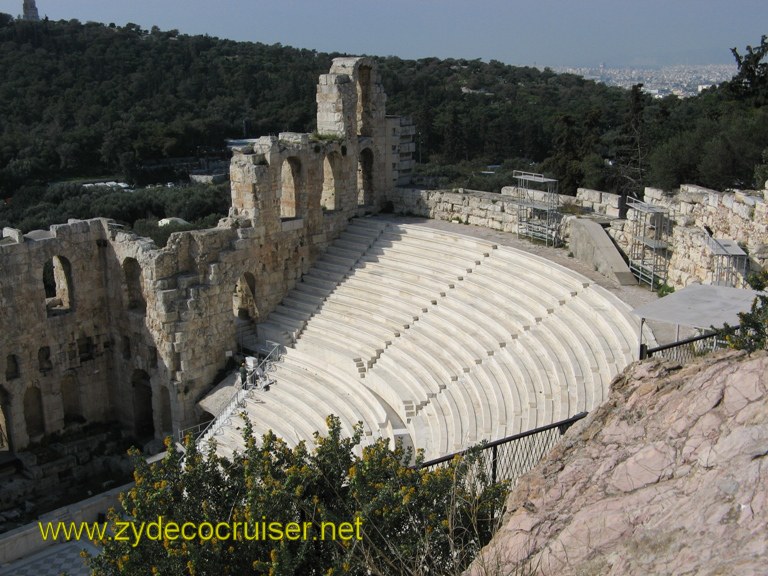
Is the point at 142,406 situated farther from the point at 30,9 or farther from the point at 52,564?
the point at 30,9

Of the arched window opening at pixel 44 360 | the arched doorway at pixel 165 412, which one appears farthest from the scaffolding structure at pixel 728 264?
the arched window opening at pixel 44 360

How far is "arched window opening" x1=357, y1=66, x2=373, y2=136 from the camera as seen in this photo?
2331cm

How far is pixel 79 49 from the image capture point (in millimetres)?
55156

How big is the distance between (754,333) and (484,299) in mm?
9795

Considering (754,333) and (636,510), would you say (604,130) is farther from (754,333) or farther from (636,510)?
(636,510)

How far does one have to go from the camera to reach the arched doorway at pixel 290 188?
2150 cm

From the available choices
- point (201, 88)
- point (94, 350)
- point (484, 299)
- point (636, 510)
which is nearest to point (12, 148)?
point (201, 88)

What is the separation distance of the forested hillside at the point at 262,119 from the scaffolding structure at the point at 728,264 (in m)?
5.52

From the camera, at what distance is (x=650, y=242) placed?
56.1ft

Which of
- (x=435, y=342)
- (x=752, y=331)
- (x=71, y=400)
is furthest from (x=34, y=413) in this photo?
(x=752, y=331)

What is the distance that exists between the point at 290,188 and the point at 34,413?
8669 millimetres

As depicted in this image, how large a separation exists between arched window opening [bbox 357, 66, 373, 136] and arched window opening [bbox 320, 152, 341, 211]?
1.64 meters

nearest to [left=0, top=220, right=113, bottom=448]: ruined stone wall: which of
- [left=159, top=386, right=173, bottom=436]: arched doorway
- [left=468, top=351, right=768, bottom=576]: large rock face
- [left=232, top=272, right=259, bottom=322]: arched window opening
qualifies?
[left=159, top=386, right=173, bottom=436]: arched doorway

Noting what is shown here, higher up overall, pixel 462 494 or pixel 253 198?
pixel 253 198
